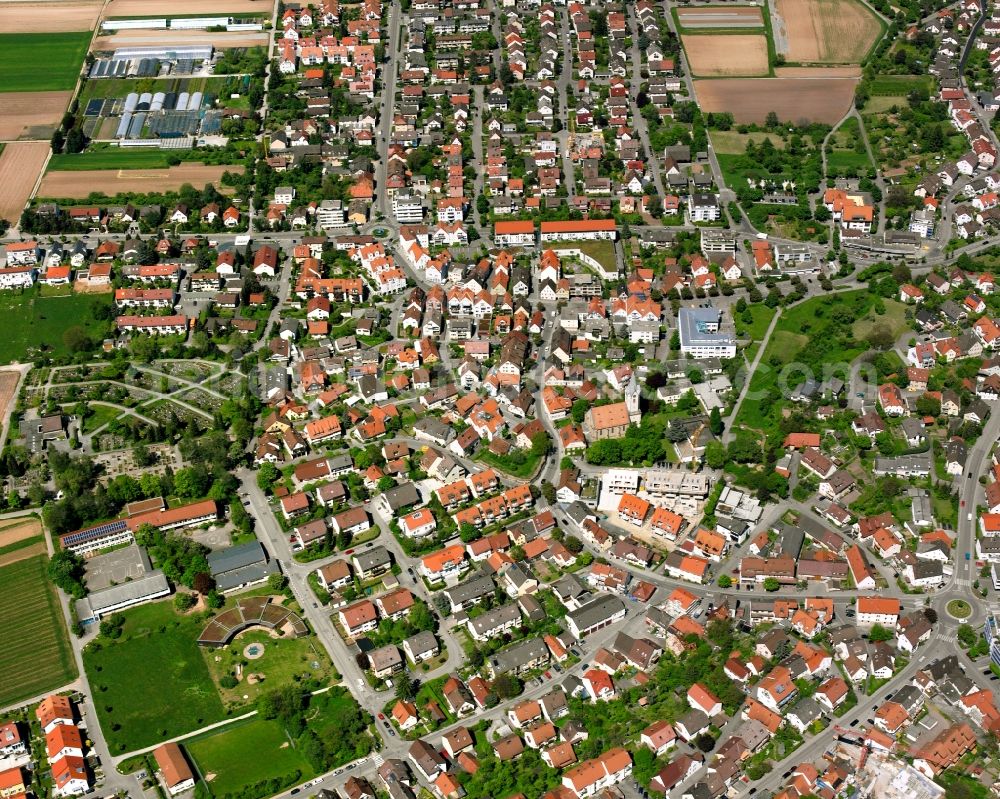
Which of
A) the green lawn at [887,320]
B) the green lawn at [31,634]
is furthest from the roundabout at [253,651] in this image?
the green lawn at [887,320]

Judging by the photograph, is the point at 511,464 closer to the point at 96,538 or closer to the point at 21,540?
the point at 96,538

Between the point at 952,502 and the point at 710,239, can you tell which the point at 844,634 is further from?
the point at 710,239

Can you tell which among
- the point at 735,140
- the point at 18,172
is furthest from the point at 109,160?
the point at 735,140

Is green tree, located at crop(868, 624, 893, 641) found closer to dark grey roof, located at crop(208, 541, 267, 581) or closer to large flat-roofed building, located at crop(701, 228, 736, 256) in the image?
dark grey roof, located at crop(208, 541, 267, 581)

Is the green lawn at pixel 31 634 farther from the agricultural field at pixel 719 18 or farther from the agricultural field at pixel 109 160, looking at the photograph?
the agricultural field at pixel 719 18

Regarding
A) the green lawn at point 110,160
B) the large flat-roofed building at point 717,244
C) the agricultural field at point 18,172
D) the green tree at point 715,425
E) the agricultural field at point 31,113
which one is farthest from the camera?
the agricultural field at point 31,113

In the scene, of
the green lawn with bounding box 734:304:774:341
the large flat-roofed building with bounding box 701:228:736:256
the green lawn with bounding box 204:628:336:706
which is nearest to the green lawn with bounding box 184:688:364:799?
the green lawn with bounding box 204:628:336:706
